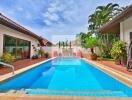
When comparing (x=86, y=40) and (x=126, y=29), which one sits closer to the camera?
(x=126, y=29)

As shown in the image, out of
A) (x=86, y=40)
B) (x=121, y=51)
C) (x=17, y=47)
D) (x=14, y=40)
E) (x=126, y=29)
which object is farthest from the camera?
(x=86, y=40)

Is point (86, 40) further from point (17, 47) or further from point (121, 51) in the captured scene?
point (121, 51)

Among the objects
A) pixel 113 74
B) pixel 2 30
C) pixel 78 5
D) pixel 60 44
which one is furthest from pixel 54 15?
pixel 113 74

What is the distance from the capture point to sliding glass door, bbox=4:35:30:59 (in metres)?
15.1

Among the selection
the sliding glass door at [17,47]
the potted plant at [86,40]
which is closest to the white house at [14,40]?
the sliding glass door at [17,47]

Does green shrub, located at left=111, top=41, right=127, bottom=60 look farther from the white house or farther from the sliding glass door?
the sliding glass door

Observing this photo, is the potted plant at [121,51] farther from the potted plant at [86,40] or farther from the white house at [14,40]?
the potted plant at [86,40]

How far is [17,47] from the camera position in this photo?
59.3ft

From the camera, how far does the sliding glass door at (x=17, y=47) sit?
1509cm

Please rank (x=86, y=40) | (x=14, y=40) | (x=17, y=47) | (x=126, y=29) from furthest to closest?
(x=86, y=40) → (x=17, y=47) → (x=14, y=40) → (x=126, y=29)

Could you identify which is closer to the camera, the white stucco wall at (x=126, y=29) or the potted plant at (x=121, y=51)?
the potted plant at (x=121, y=51)

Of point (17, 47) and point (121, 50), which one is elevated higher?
point (17, 47)

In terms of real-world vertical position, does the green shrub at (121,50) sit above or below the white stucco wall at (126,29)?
below

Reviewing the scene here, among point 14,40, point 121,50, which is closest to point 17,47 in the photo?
point 14,40
